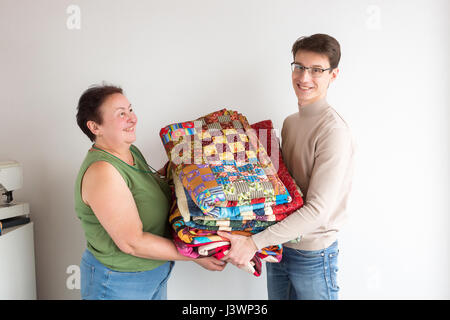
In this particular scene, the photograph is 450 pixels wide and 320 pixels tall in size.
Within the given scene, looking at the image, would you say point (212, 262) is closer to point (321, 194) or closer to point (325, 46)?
point (321, 194)

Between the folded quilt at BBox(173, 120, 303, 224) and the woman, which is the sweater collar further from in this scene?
the woman

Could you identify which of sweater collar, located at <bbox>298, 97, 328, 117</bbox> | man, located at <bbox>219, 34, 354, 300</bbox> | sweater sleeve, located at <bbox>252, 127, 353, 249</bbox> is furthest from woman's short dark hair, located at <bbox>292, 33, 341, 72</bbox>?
sweater sleeve, located at <bbox>252, 127, 353, 249</bbox>

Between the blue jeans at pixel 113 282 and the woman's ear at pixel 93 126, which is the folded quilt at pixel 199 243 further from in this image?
the woman's ear at pixel 93 126

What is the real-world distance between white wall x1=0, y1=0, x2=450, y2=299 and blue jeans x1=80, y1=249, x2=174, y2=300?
1.78ft

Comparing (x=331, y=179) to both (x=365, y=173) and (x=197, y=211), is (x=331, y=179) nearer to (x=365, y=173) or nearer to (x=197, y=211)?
(x=197, y=211)

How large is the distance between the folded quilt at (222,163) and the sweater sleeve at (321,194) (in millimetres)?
91

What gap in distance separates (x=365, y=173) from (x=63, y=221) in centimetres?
157

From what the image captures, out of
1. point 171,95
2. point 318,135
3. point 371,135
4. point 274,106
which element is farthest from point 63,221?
point 371,135

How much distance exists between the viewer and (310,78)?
1.42m

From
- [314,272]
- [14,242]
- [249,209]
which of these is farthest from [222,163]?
[14,242]

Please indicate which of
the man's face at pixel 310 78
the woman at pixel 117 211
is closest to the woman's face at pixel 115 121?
the woman at pixel 117 211

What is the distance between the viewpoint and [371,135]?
1.85m

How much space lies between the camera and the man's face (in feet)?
4.60

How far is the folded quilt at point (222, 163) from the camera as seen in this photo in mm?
1251
